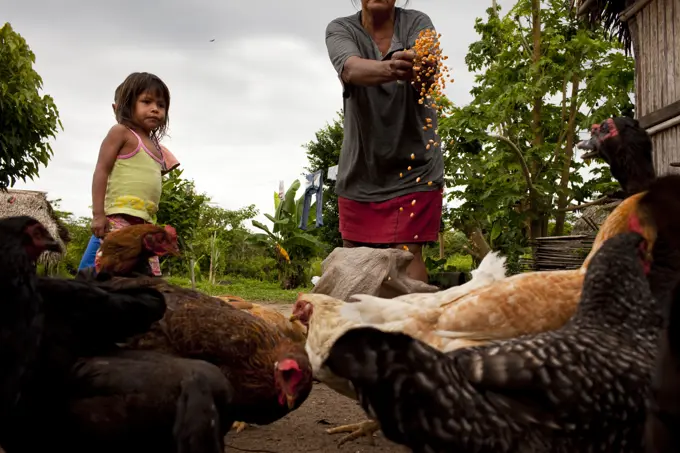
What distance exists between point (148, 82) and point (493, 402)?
3111 mm

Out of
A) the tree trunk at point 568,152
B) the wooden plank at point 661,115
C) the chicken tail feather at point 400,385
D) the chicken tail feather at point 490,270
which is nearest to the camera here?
the chicken tail feather at point 400,385

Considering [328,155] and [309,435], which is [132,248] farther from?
[328,155]

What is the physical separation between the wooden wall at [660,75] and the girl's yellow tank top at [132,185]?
232 inches

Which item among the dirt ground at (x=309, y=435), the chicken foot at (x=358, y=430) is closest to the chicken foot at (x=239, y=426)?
the dirt ground at (x=309, y=435)

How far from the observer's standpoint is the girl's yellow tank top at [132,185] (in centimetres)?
361

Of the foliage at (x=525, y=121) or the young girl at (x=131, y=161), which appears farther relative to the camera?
the foliage at (x=525, y=121)

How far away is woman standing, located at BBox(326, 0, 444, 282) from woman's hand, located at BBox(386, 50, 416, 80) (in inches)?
11.3

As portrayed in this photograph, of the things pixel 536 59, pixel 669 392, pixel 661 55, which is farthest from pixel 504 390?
pixel 536 59

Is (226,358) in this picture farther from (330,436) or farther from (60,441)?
(330,436)

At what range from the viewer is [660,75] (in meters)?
7.52

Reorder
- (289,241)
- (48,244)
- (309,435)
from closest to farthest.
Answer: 1. (48,244)
2. (309,435)
3. (289,241)

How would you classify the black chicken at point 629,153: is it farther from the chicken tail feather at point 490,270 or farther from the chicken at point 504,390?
the chicken at point 504,390

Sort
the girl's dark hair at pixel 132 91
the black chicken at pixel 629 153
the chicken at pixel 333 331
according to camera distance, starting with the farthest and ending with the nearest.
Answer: the girl's dark hair at pixel 132 91, the black chicken at pixel 629 153, the chicken at pixel 333 331

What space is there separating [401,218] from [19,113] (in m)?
12.8
